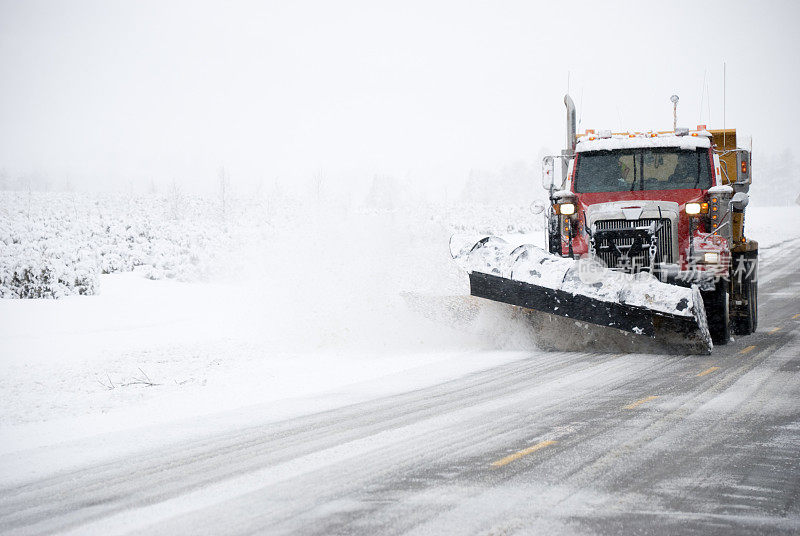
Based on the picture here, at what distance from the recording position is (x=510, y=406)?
18.5ft

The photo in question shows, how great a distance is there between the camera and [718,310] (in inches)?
333

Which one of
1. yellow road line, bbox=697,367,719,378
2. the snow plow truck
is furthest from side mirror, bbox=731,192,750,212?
yellow road line, bbox=697,367,719,378

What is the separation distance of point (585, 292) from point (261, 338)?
477 cm

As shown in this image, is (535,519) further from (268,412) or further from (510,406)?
(268,412)

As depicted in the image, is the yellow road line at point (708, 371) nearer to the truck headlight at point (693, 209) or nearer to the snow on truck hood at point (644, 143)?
the truck headlight at point (693, 209)

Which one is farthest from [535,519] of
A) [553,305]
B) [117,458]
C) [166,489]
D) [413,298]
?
[413,298]

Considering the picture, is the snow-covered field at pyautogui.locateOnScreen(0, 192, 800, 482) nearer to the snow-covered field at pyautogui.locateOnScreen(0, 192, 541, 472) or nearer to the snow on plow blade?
the snow-covered field at pyautogui.locateOnScreen(0, 192, 541, 472)

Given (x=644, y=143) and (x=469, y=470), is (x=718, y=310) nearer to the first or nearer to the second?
(x=644, y=143)

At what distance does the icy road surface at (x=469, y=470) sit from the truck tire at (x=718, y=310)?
218cm

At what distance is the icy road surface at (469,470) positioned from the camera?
3223mm

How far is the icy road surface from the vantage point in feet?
10.6

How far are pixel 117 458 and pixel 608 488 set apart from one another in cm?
314

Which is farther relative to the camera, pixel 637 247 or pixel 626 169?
pixel 626 169

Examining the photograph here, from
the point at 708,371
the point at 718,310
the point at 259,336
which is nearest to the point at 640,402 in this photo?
the point at 708,371
